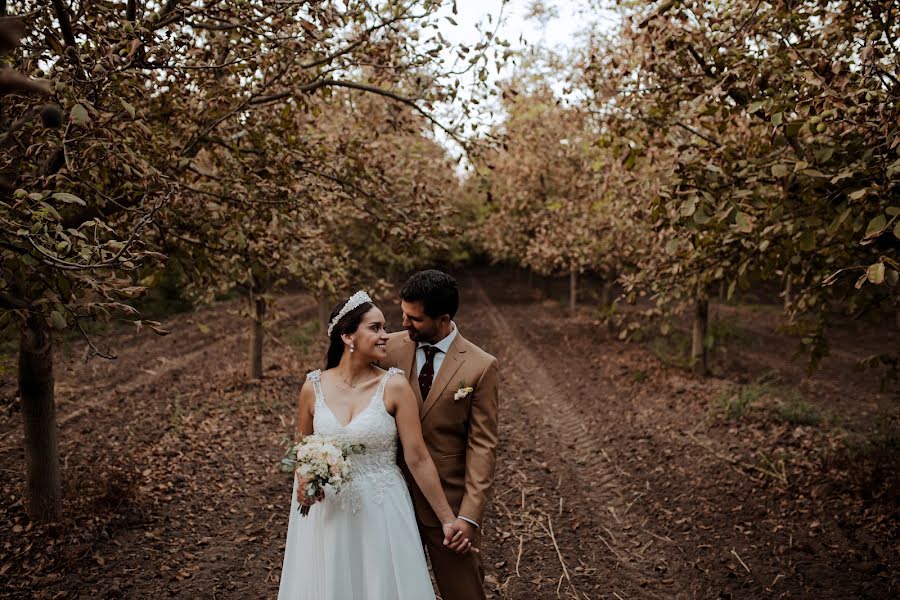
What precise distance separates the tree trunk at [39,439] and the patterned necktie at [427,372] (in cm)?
401

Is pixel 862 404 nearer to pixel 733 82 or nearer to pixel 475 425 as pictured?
pixel 733 82

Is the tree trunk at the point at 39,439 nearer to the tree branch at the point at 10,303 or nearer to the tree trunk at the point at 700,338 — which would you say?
the tree branch at the point at 10,303

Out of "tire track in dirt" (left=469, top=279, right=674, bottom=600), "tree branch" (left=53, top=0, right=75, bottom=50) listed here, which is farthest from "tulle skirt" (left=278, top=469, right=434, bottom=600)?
"tree branch" (left=53, top=0, right=75, bottom=50)

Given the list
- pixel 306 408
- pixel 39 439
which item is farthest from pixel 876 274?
pixel 39 439

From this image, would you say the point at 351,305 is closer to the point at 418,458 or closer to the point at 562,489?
the point at 418,458

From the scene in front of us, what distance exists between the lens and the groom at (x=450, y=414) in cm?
354

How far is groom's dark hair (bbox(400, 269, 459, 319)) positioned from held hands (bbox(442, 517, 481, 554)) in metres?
1.20

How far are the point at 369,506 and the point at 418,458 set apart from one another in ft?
1.32

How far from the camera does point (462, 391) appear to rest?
350 centimetres

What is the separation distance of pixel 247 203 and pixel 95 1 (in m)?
1.92

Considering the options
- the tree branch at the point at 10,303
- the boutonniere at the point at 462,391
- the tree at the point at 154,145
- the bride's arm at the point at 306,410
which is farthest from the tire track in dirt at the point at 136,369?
the boutonniere at the point at 462,391

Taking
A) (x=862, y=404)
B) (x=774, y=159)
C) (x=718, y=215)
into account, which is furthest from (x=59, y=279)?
(x=862, y=404)

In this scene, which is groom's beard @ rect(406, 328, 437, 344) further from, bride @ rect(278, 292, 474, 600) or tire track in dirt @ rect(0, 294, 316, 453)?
tire track in dirt @ rect(0, 294, 316, 453)

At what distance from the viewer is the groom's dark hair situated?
11.5 ft
